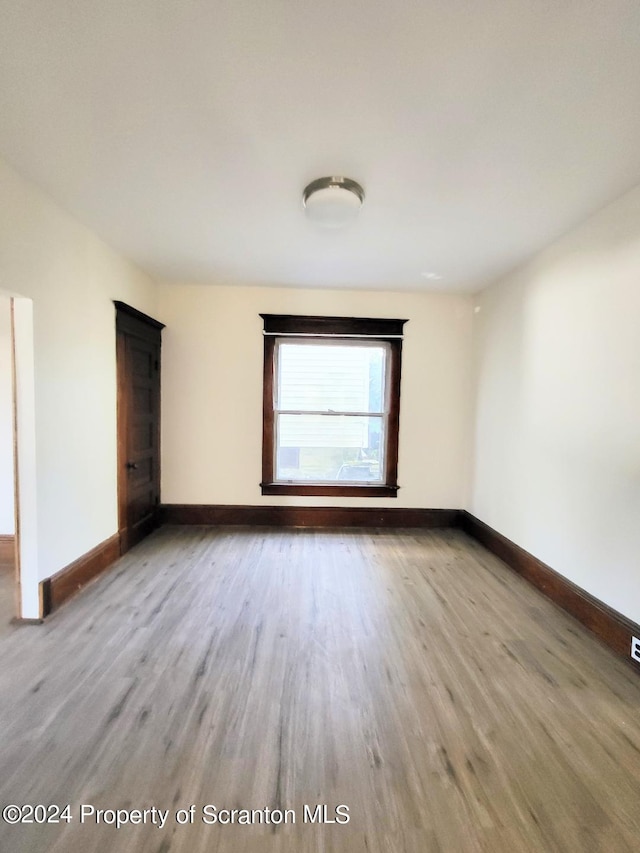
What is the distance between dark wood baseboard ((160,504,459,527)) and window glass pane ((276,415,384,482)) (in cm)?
34

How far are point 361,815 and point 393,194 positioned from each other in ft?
8.97

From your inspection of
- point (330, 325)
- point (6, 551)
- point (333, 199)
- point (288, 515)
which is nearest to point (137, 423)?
point (6, 551)

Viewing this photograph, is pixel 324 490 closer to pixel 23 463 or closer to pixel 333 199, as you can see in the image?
pixel 23 463

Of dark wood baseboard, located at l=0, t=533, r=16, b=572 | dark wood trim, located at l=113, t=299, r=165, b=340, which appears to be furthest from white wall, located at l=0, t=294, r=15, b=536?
dark wood trim, located at l=113, t=299, r=165, b=340

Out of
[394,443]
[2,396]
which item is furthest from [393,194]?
[2,396]

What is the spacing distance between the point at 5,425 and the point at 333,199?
2.80 m

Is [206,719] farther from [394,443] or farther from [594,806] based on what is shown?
[394,443]

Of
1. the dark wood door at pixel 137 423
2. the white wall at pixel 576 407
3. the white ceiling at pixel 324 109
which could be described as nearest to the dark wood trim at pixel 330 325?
the white wall at pixel 576 407

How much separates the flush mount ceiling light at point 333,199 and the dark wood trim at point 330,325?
1636 mm

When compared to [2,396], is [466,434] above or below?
below

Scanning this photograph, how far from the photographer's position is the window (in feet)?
12.5

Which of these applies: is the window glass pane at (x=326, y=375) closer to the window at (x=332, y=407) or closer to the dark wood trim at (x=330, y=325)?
the window at (x=332, y=407)

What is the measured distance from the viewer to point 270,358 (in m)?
3.79

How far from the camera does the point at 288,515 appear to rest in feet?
12.6
